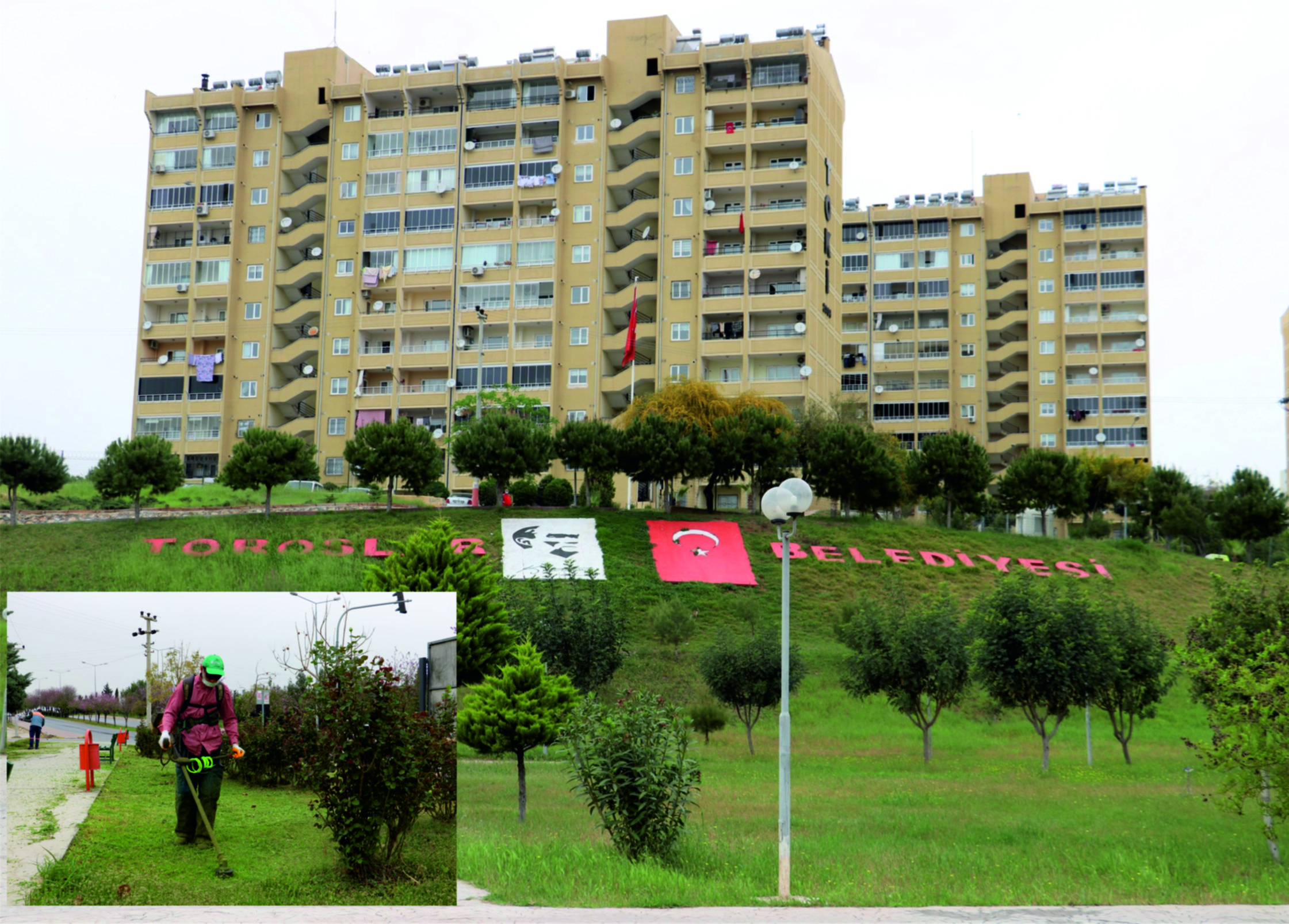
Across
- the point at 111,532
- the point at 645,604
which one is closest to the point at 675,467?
the point at 645,604

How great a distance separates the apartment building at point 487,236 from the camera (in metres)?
77.2

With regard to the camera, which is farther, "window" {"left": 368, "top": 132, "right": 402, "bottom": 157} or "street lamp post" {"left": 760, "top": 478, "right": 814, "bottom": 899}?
"window" {"left": 368, "top": 132, "right": 402, "bottom": 157}

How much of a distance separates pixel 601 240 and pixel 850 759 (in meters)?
52.5

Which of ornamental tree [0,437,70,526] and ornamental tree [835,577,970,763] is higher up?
ornamental tree [0,437,70,526]

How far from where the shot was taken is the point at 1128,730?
33.9m

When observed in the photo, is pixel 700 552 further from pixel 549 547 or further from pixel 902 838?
pixel 902 838

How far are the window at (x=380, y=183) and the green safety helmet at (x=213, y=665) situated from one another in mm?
73698

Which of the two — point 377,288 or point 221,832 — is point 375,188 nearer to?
point 377,288

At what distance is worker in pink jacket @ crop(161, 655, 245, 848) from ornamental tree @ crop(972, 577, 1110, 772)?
75.3 ft

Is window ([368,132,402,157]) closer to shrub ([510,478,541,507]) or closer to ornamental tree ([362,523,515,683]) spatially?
shrub ([510,478,541,507])

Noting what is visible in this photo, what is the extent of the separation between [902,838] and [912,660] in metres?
14.3

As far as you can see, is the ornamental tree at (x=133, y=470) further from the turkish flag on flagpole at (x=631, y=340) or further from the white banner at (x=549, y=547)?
the turkish flag on flagpole at (x=631, y=340)

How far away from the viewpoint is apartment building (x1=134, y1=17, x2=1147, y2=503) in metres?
77.2

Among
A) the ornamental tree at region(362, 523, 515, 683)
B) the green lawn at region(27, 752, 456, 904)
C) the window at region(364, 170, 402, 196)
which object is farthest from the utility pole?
the window at region(364, 170, 402, 196)
